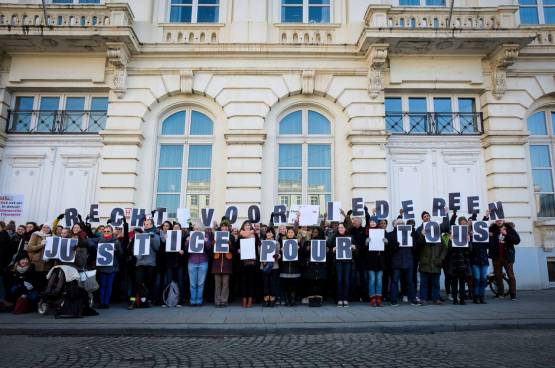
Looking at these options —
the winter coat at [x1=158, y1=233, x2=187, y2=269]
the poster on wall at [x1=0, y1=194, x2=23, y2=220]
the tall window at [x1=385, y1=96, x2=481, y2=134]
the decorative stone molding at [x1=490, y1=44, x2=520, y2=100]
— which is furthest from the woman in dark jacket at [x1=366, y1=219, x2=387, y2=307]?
the poster on wall at [x1=0, y1=194, x2=23, y2=220]

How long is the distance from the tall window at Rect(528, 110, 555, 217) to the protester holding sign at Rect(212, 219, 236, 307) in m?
10.4

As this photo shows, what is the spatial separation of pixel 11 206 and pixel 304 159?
9.46 m

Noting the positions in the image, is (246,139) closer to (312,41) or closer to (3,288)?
(312,41)

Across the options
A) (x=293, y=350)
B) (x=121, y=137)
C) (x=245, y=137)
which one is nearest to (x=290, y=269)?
(x=293, y=350)

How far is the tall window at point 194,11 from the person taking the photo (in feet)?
47.7

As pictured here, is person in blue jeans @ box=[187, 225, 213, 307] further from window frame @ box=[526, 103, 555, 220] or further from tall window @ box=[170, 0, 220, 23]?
window frame @ box=[526, 103, 555, 220]

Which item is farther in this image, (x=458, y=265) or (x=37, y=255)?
(x=458, y=265)

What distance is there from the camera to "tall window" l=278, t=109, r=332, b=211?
13.5m

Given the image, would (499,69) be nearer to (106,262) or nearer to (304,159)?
(304,159)

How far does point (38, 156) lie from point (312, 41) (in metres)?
9.92

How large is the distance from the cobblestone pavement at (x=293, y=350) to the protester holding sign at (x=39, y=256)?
2.94 meters

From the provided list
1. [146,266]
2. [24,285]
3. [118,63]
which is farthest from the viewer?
[118,63]

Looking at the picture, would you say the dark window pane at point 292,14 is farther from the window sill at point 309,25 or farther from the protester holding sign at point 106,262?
the protester holding sign at point 106,262

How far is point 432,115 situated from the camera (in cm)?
1411
